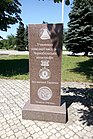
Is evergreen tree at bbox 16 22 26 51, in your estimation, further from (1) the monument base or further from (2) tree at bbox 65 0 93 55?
(1) the monument base

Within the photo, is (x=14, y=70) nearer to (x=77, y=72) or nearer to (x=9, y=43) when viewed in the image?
(x=77, y=72)

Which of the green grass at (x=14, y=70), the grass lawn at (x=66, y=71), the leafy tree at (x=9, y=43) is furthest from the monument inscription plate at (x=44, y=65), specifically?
the leafy tree at (x=9, y=43)

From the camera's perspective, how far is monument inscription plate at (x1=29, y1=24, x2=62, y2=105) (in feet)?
18.4

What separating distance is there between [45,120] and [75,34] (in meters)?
22.5

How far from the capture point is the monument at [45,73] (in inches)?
220

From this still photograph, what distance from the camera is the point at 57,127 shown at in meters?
5.34

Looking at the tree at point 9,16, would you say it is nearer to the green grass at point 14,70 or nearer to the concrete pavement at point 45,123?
the green grass at point 14,70

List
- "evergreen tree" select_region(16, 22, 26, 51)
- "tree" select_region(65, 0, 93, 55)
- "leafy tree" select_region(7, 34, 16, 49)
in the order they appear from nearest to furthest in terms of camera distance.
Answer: "tree" select_region(65, 0, 93, 55) → "evergreen tree" select_region(16, 22, 26, 51) → "leafy tree" select_region(7, 34, 16, 49)

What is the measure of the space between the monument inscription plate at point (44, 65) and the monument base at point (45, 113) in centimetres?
26

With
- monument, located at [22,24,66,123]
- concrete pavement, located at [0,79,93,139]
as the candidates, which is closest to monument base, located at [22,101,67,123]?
monument, located at [22,24,66,123]

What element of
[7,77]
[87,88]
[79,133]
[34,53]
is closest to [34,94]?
[34,53]

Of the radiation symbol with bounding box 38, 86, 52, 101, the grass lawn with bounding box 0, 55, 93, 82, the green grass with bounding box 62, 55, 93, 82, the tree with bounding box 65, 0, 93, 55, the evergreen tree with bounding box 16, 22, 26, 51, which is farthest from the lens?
the evergreen tree with bounding box 16, 22, 26, 51

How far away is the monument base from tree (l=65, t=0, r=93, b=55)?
21211 mm

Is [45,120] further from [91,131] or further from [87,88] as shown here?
[87,88]
